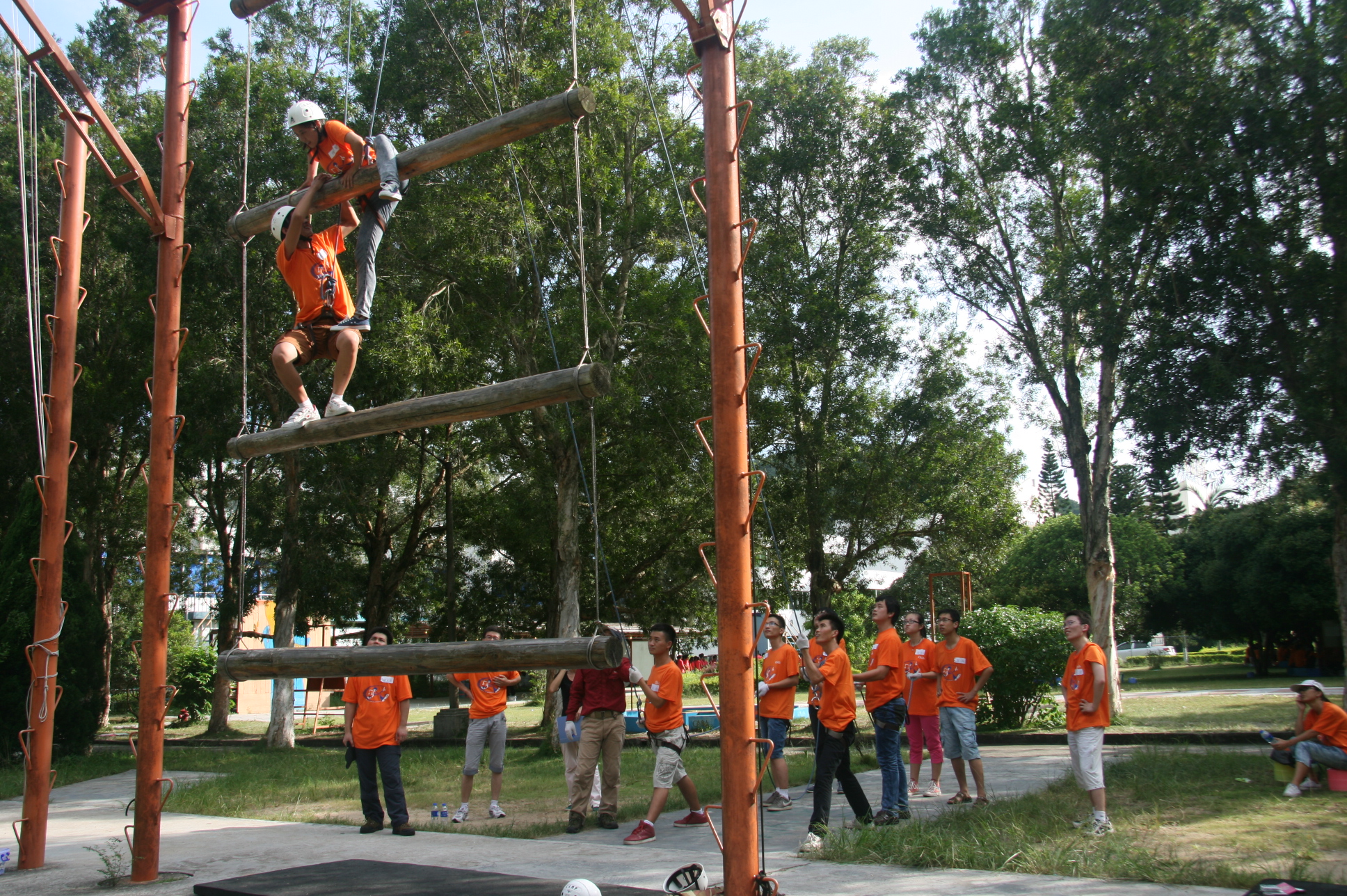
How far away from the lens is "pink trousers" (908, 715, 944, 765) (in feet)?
31.6

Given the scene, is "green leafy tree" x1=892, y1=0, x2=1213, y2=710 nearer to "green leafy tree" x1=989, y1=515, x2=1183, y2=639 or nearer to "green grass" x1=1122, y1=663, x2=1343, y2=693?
"green grass" x1=1122, y1=663, x2=1343, y2=693

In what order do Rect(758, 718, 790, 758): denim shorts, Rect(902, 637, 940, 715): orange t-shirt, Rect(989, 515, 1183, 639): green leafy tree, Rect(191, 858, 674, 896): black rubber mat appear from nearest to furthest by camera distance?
1. Rect(191, 858, 674, 896): black rubber mat
2. Rect(758, 718, 790, 758): denim shorts
3. Rect(902, 637, 940, 715): orange t-shirt
4. Rect(989, 515, 1183, 639): green leafy tree

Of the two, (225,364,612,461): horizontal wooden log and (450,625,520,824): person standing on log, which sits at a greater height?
(225,364,612,461): horizontal wooden log

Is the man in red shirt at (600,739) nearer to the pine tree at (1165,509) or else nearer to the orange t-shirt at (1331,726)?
the orange t-shirt at (1331,726)

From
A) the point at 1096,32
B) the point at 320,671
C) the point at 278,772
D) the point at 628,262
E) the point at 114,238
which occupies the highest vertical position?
the point at 1096,32

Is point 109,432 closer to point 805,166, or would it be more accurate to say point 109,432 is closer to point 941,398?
point 805,166

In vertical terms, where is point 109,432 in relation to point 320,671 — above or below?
above

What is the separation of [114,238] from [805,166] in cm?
1438

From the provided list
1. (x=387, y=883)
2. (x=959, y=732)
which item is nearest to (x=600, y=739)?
(x=387, y=883)

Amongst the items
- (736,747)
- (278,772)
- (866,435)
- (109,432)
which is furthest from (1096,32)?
(109,432)

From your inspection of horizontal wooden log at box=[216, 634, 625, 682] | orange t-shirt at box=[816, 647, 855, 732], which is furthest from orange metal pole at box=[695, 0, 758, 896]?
orange t-shirt at box=[816, 647, 855, 732]

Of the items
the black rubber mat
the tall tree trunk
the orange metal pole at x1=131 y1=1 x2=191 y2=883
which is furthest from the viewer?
the tall tree trunk

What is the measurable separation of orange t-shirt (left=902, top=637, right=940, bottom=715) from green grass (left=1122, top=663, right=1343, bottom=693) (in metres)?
20.0

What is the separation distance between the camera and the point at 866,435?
22062 millimetres
